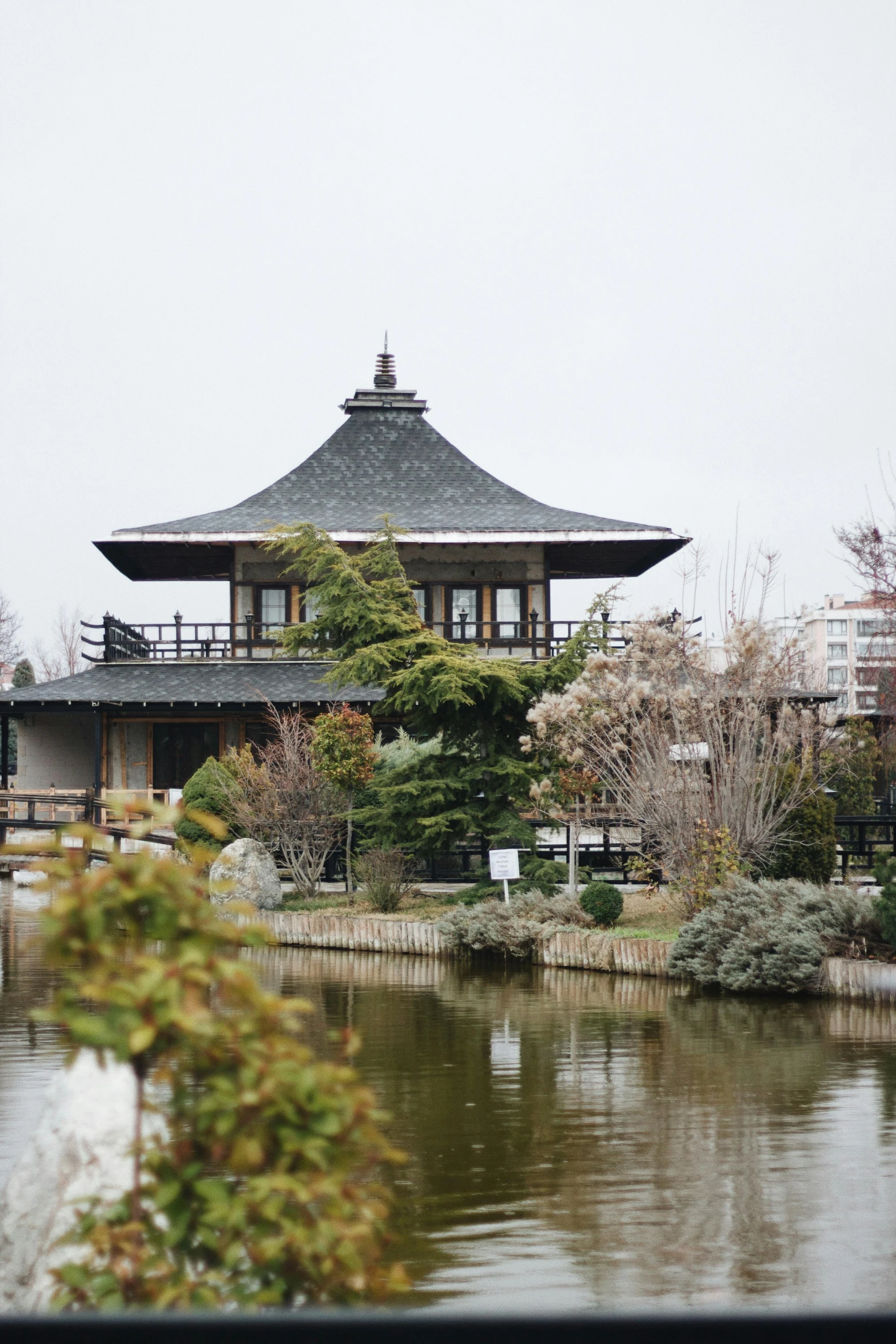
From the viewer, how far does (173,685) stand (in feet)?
103

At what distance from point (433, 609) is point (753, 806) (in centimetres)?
1813

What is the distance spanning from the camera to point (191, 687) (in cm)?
3100

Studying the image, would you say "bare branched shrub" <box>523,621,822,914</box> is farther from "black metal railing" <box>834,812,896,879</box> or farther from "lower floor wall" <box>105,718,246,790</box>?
"lower floor wall" <box>105,718,246,790</box>

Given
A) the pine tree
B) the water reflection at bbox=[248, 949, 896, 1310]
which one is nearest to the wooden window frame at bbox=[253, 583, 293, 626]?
the pine tree

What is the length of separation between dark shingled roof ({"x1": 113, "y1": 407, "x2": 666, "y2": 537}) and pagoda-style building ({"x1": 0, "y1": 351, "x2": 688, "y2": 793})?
74mm

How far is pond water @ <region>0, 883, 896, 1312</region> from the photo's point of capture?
549cm

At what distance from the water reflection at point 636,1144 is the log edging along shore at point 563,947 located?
344 mm

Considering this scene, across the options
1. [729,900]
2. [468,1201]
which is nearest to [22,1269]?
[468,1201]

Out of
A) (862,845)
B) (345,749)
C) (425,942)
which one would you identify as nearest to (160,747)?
(345,749)

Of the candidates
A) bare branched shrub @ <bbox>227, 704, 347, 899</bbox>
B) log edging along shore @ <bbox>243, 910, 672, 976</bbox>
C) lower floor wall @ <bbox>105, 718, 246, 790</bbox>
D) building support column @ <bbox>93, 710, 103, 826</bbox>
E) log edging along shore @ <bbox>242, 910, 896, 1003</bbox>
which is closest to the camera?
log edging along shore @ <bbox>242, 910, 896, 1003</bbox>

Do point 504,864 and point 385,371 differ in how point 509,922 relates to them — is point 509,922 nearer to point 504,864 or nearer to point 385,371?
point 504,864

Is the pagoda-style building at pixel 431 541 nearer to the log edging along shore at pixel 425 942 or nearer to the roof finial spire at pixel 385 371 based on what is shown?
the roof finial spire at pixel 385 371

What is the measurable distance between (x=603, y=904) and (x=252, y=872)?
5.99m

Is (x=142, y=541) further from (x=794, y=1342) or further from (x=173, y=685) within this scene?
(x=794, y=1342)
